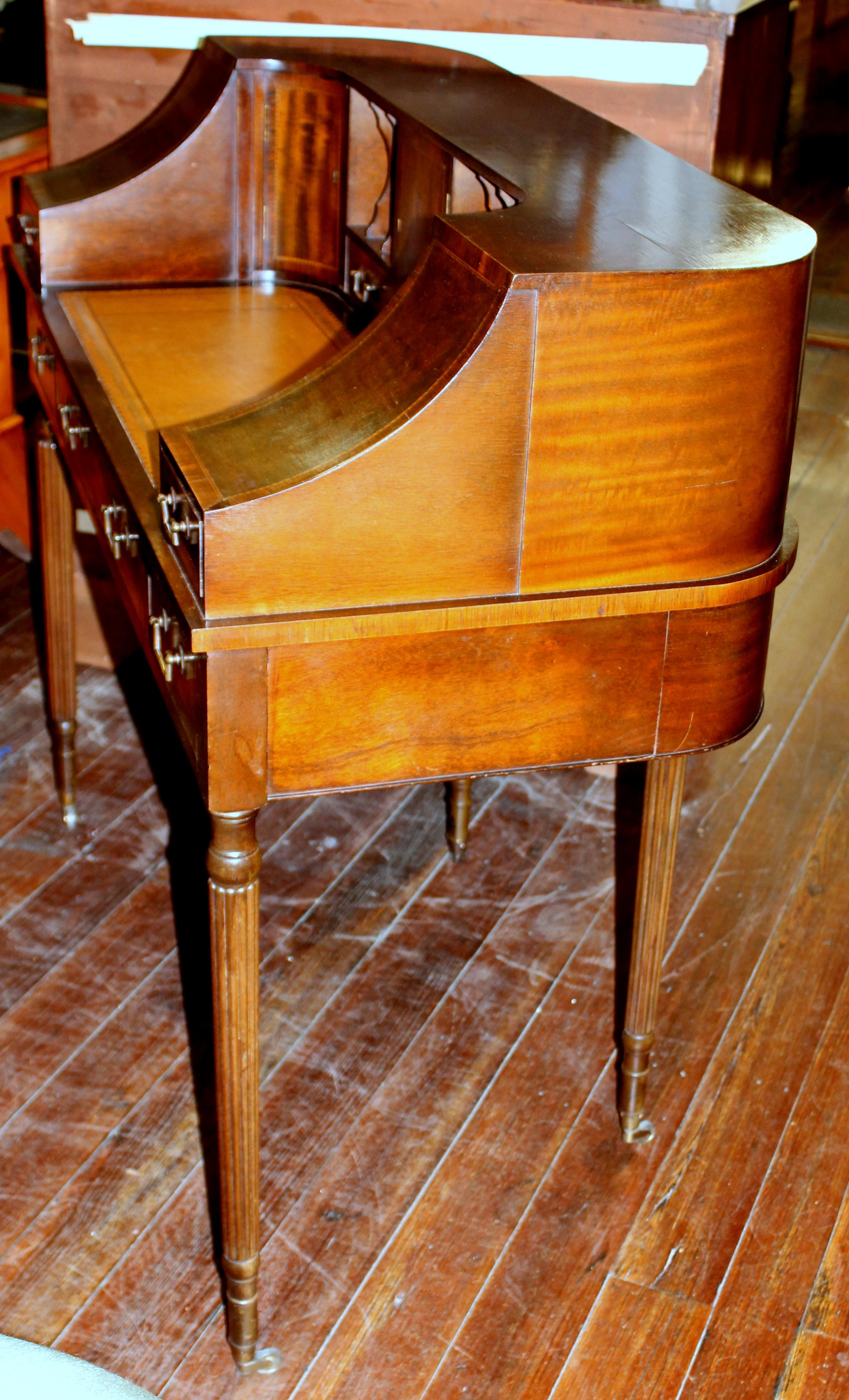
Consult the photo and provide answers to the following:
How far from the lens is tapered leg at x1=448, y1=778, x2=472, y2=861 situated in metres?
2.71

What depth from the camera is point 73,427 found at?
2057 millimetres

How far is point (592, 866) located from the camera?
2.79m

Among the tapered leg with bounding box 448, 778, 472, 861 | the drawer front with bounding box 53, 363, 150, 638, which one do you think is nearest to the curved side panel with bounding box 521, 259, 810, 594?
the drawer front with bounding box 53, 363, 150, 638

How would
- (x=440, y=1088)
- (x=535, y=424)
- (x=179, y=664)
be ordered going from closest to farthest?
(x=535, y=424) → (x=179, y=664) → (x=440, y=1088)

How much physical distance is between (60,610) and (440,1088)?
1110mm

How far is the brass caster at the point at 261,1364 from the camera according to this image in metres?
1.81

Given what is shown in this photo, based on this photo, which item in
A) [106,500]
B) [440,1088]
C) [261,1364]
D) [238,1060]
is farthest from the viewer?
[440,1088]

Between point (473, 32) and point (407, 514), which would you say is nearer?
point (407, 514)

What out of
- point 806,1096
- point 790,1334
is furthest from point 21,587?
point 790,1334

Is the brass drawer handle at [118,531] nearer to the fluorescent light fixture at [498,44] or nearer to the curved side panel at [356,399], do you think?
the curved side panel at [356,399]

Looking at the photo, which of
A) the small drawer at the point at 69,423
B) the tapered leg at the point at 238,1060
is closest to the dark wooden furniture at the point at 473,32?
the small drawer at the point at 69,423

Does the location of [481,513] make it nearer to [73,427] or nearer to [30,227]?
[73,427]

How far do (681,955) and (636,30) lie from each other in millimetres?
1642

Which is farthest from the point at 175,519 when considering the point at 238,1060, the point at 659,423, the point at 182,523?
the point at 238,1060
